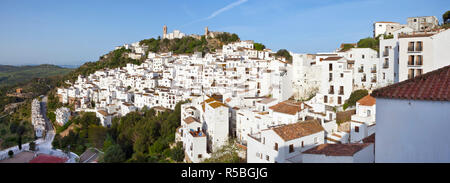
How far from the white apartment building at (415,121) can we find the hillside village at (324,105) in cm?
1

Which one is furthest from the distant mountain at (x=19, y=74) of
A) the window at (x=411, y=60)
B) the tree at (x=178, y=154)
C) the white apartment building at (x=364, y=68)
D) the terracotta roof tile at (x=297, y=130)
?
the window at (x=411, y=60)

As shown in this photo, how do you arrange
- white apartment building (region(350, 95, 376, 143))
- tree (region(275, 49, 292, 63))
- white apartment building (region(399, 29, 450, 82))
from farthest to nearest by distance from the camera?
tree (region(275, 49, 292, 63)) < white apartment building (region(350, 95, 376, 143)) < white apartment building (region(399, 29, 450, 82))

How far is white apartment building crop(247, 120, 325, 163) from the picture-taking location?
31.2 feet

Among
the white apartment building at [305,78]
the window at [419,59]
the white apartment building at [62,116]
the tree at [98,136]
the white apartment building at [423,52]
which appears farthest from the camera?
the white apartment building at [62,116]

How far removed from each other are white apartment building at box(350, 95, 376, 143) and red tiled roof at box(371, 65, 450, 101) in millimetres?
6556

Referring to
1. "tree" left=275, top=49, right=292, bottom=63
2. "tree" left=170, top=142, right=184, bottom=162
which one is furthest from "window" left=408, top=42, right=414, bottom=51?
"tree" left=275, top=49, right=292, bottom=63

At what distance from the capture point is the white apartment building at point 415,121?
3195 millimetres

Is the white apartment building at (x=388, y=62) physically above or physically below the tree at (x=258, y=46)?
below

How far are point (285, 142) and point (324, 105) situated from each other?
5.53m

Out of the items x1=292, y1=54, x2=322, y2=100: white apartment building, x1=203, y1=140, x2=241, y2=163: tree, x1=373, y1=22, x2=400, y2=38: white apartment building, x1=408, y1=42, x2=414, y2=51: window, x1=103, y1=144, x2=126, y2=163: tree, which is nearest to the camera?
x1=103, y1=144, x2=126, y2=163: tree

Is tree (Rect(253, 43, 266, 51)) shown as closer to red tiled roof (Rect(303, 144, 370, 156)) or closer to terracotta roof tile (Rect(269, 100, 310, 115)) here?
terracotta roof tile (Rect(269, 100, 310, 115))

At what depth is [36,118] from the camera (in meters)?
29.9

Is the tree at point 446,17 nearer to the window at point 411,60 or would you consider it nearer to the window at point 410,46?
the window at point 410,46

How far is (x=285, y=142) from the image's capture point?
9391 mm
